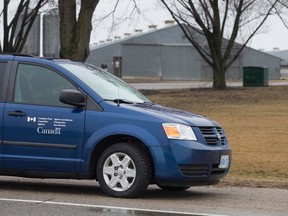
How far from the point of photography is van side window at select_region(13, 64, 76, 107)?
8992 millimetres

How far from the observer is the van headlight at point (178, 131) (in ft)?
27.6

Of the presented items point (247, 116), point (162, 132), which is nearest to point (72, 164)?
point (162, 132)

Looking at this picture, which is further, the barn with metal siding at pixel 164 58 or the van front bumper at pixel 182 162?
the barn with metal siding at pixel 164 58

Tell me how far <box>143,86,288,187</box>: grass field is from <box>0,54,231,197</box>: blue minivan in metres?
2.47

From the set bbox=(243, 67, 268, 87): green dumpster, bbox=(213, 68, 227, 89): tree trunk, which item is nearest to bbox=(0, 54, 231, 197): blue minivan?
bbox=(213, 68, 227, 89): tree trunk

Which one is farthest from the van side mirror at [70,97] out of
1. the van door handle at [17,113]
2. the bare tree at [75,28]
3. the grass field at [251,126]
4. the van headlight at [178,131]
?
the bare tree at [75,28]

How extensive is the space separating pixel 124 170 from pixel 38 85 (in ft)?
5.47

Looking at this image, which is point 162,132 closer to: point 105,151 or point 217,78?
point 105,151

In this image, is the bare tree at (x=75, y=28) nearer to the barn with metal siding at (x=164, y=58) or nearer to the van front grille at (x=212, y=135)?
the van front grille at (x=212, y=135)

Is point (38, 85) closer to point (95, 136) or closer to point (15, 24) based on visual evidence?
point (95, 136)

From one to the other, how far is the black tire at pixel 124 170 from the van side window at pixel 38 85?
3.32 feet

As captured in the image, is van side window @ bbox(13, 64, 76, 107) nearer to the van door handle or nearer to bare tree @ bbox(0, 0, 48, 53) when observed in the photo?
the van door handle

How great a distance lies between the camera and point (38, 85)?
358 inches

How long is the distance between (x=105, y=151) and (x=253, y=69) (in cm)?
3716
